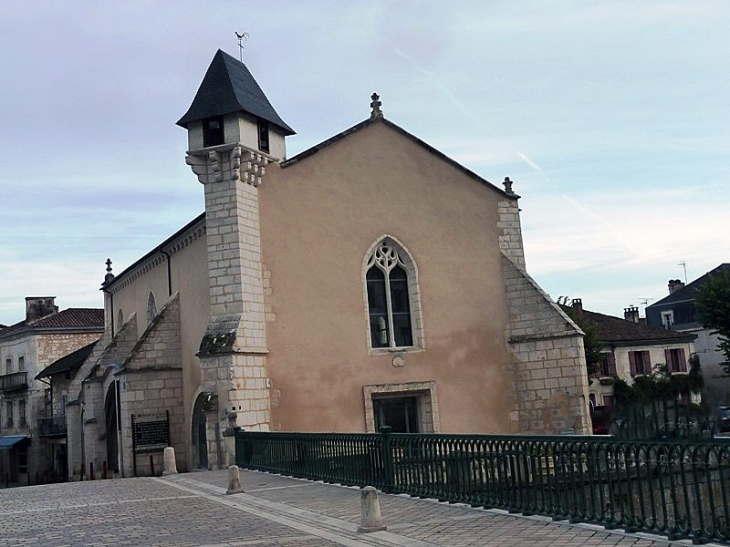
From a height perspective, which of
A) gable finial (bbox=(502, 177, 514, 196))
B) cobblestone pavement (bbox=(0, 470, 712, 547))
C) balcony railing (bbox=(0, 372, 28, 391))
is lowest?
cobblestone pavement (bbox=(0, 470, 712, 547))

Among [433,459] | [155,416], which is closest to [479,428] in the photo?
[155,416]

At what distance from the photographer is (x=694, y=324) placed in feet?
160

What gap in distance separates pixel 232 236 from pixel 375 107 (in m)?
6.04

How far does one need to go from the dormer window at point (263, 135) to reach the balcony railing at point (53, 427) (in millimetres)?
24086

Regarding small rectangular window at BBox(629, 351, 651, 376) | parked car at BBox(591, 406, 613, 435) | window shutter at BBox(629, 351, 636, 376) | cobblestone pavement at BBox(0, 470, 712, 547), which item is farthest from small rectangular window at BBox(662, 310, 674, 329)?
cobblestone pavement at BBox(0, 470, 712, 547)

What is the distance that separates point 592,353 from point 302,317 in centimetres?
1969

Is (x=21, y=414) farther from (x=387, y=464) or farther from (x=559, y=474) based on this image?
(x=559, y=474)

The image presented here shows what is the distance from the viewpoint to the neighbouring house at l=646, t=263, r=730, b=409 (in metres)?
45.8

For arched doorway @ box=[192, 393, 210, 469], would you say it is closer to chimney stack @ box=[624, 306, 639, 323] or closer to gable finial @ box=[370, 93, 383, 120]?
gable finial @ box=[370, 93, 383, 120]

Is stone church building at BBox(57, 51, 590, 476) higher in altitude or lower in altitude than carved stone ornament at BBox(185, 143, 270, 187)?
lower

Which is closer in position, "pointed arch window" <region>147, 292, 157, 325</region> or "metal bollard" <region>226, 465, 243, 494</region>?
"metal bollard" <region>226, 465, 243, 494</region>

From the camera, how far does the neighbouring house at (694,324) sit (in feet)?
150

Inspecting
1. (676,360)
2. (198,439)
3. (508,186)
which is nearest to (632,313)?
(676,360)

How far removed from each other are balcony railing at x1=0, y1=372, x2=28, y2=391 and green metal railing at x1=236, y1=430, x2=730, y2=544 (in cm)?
3658
